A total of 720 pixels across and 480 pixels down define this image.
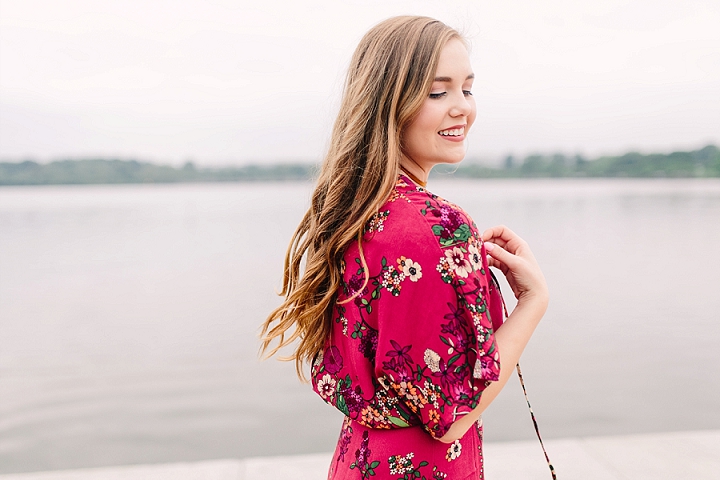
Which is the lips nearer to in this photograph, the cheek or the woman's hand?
the cheek

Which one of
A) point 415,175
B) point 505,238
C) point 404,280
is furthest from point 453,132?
point 404,280

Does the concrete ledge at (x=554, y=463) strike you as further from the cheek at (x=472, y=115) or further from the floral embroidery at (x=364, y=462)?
the cheek at (x=472, y=115)

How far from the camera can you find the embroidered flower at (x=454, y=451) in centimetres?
124

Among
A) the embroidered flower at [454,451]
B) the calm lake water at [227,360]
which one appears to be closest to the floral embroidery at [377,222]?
the embroidered flower at [454,451]

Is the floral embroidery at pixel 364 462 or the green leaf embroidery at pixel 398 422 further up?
the green leaf embroidery at pixel 398 422

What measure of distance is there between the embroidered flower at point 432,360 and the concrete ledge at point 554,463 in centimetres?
178

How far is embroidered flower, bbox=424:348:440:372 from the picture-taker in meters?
1.08

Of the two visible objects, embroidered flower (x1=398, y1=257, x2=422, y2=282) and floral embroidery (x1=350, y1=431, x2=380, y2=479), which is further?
floral embroidery (x1=350, y1=431, x2=380, y2=479)

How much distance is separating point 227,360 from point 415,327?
4857 mm

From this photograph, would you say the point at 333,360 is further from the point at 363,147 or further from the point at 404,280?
the point at 363,147

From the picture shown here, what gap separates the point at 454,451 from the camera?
125cm

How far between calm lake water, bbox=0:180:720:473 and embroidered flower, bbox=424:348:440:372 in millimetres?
1452

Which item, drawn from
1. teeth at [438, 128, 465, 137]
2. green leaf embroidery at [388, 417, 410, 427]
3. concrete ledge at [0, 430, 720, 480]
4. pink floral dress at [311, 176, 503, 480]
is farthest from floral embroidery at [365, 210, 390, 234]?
concrete ledge at [0, 430, 720, 480]

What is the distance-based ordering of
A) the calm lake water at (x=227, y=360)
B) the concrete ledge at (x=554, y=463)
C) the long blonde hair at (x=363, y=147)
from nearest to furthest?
the long blonde hair at (x=363, y=147), the concrete ledge at (x=554, y=463), the calm lake water at (x=227, y=360)
